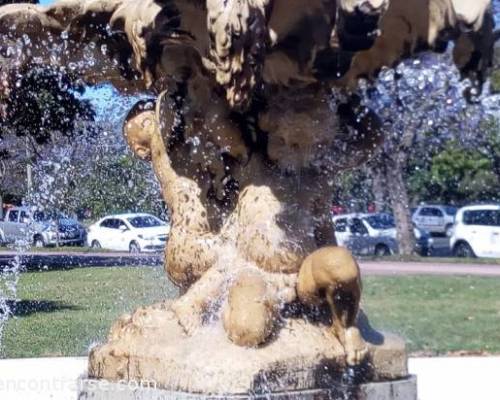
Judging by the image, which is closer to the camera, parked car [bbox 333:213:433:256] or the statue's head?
the statue's head

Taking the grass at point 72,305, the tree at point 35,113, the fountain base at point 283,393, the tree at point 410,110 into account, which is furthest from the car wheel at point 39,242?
the fountain base at point 283,393

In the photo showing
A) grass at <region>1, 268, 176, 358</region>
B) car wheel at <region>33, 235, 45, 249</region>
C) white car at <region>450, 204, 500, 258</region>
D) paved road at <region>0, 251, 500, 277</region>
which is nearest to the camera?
grass at <region>1, 268, 176, 358</region>

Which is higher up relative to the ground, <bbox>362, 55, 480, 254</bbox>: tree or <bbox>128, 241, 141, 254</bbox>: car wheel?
<bbox>362, 55, 480, 254</bbox>: tree

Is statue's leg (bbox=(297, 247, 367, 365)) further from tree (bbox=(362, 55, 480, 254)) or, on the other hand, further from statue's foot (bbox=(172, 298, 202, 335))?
tree (bbox=(362, 55, 480, 254))

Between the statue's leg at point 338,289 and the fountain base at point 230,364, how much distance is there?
6 cm

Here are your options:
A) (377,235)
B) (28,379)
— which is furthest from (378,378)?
(377,235)

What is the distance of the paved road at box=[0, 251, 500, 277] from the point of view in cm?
2038

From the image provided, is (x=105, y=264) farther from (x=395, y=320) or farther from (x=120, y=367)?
(x=120, y=367)

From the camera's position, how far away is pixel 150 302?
672 centimetres

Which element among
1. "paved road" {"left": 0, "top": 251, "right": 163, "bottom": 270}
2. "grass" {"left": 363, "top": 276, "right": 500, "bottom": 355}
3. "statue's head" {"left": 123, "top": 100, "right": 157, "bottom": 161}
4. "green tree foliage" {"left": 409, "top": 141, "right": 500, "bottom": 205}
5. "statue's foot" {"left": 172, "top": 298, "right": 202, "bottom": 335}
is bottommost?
"grass" {"left": 363, "top": 276, "right": 500, "bottom": 355}

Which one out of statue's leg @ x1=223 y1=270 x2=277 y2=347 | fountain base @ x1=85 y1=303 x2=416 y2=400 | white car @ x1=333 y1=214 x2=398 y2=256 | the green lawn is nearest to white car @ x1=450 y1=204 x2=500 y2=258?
white car @ x1=333 y1=214 x2=398 y2=256

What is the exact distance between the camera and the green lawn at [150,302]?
964 cm

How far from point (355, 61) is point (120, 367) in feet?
5.53

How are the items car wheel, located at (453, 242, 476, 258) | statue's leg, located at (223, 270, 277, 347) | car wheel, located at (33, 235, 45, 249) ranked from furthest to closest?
1. car wheel, located at (453, 242, 476, 258)
2. car wheel, located at (33, 235, 45, 249)
3. statue's leg, located at (223, 270, 277, 347)
